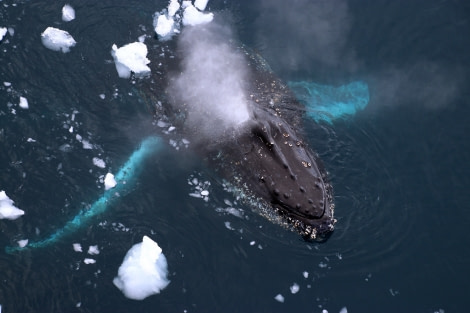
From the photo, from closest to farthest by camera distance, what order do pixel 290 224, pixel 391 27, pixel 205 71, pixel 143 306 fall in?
pixel 143 306 → pixel 290 224 → pixel 205 71 → pixel 391 27

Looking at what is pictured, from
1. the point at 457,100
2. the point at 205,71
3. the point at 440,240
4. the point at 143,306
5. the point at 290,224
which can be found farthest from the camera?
the point at 457,100

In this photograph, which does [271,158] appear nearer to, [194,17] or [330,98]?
[330,98]

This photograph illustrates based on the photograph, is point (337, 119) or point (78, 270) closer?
point (78, 270)

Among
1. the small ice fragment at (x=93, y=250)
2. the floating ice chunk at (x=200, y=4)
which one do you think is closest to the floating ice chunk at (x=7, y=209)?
the small ice fragment at (x=93, y=250)

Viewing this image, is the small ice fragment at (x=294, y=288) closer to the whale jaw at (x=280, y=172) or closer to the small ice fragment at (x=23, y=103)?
the whale jaw at (x=280, y=172)

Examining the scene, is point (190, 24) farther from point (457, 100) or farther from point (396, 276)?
point (396, 276)

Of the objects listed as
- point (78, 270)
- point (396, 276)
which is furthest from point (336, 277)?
point (78, 270)

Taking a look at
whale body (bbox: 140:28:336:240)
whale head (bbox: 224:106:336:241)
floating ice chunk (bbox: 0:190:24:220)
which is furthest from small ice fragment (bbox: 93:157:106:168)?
whale head (bbox: 224:106:336:241)
